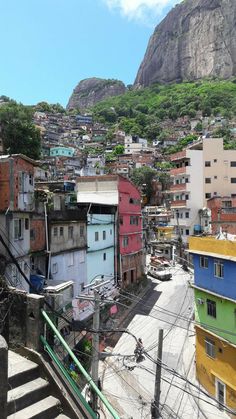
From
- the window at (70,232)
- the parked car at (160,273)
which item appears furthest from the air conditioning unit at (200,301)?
the parked car at (160,273)

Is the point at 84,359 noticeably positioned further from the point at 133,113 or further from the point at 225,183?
the point at 133,113

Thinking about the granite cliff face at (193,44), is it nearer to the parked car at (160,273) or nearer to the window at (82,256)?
the parked car at (160,273)

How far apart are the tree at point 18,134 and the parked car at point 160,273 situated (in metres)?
23.6

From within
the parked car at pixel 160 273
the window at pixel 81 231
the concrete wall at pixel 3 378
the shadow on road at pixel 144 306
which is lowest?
the shadow on road at pixel 144 306

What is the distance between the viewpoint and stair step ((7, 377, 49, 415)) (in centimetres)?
564

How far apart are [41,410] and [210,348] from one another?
14345 mm

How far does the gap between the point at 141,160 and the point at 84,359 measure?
253ft

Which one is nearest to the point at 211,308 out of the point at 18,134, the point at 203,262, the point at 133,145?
the point at 203,262

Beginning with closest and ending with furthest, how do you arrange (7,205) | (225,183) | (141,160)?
(7,205)
(225,183)
(141,160)

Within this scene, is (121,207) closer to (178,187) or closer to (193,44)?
(178,187)

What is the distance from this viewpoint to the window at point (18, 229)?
16578 millimetres

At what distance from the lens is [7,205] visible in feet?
52.9

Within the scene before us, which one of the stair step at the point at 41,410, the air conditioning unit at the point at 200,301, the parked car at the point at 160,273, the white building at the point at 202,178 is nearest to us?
the stair step at the point at 41,410

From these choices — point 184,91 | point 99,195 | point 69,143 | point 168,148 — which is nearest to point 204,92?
point 184,91
